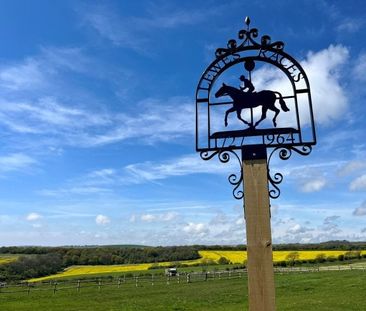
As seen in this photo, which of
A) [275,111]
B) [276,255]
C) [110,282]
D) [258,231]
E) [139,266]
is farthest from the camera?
[276,255]

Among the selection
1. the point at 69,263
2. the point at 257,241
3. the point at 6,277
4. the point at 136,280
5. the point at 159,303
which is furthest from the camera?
the point at 69,263

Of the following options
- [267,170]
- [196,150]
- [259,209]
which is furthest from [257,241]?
[196,150]

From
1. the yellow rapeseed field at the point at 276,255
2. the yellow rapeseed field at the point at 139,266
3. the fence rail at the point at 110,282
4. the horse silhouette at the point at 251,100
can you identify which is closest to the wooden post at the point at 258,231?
the horse silhouette at the point at 251,100

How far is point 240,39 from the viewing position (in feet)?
15.4

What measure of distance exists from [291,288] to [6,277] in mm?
38904

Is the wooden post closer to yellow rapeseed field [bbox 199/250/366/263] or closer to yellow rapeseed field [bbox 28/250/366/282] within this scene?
yellow rapeseed field [bbox 28/250/366/282]

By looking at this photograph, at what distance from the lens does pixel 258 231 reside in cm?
435

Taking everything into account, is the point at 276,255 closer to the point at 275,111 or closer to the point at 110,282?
the point at 110,282

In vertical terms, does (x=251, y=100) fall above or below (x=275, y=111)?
above

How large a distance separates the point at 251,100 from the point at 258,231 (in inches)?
57.8

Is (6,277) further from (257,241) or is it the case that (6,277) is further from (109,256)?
(257,241)

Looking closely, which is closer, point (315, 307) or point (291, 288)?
point (315, 307)

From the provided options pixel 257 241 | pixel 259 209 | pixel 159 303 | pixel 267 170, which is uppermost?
pixel 267 170

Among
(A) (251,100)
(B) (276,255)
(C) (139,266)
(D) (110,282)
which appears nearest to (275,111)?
(A) (251,100)
